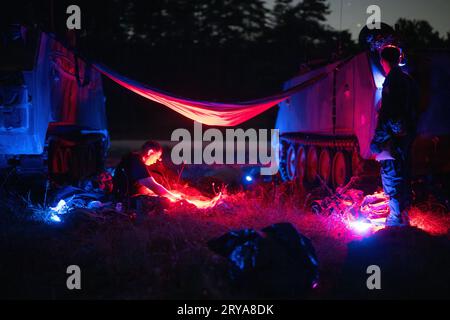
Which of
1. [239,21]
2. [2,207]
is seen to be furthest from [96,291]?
[239,21]

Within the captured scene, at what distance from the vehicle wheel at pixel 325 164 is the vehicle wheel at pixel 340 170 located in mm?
264

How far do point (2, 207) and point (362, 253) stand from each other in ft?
16.3

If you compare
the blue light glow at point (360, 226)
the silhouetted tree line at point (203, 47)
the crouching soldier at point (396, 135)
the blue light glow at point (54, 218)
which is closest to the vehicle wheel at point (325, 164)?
the blue light glow at point (360, 226)

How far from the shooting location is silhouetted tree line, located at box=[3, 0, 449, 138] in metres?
39.1

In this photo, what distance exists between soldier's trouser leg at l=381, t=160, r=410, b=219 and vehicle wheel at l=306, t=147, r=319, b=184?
5.41 m

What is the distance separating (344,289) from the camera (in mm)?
4734

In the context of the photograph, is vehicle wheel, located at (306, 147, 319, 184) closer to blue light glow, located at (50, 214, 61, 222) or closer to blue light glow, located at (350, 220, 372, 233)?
blue light glow, located at (350, 220, 372, 233)

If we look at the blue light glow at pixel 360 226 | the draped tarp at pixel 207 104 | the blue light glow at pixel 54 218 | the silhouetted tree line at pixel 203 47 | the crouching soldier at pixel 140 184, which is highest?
the silhouetted tree line at pixel 203 47

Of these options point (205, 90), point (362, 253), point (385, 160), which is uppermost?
point (205, 90)

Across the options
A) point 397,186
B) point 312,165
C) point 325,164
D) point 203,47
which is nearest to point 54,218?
point 397,186

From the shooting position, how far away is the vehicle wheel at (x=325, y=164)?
1125 centimetres

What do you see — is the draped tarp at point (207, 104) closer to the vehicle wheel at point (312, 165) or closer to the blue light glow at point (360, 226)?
the blue light glow at point (360, 226)

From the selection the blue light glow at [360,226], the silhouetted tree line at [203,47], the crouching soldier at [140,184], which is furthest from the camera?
the silhouetted tree line at [203,47]
